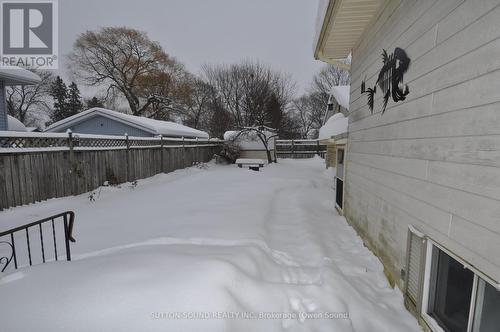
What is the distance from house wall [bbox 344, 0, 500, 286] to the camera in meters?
1.41

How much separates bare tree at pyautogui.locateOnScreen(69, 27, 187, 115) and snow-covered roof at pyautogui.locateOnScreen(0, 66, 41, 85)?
1675 centimetres

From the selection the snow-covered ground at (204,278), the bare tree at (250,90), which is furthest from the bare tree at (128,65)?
the snow-covered ground at (204,278)

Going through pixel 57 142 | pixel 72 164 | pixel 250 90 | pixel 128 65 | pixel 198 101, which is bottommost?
pixel 72 164

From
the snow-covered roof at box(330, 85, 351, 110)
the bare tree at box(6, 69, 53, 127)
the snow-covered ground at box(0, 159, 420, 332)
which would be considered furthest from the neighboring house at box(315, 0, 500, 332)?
the bare tree at box(6, 69, 53, 127)

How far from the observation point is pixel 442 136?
1868 mm

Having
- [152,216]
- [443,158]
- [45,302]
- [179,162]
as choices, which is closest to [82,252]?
[152,216]

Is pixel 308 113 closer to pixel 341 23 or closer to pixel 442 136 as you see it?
pixel 341 23

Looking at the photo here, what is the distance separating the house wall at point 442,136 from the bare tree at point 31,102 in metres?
34.0

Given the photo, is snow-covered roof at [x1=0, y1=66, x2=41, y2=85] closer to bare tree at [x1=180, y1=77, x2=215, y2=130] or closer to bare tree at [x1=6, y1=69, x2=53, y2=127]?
bare tree at [x1=180, y1=77, x2=215, y2=130]

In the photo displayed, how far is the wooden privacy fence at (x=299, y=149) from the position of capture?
22062mm

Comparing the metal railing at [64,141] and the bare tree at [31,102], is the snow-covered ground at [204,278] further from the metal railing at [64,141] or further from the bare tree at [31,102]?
the bare tree at [31,102]

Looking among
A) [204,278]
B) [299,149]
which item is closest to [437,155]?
[204,278]

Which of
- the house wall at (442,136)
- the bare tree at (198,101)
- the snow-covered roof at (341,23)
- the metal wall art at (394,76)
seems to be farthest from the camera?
the bare tree at (198,101)

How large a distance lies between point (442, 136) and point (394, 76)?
130 centimetres
